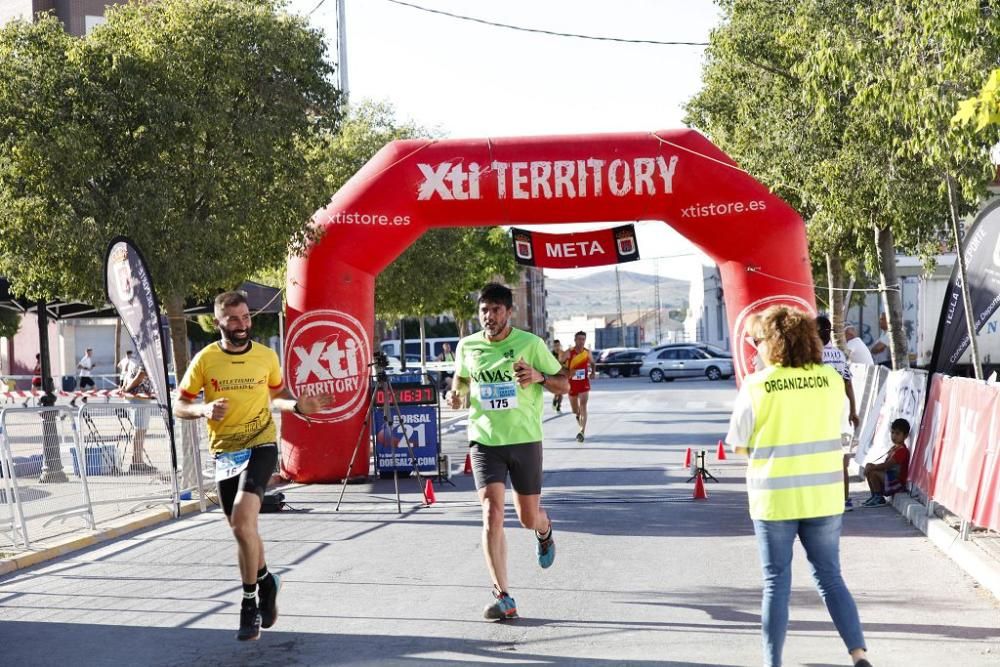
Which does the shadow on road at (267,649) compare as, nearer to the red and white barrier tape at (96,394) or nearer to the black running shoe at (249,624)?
the black running shoe at (249,624)

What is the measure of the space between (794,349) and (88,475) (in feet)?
29.4

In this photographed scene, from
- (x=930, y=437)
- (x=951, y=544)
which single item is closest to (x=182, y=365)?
(x=930, y=437)

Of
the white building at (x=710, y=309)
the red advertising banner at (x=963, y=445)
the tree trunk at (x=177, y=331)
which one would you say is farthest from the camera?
the white building at (x=710, y=309)

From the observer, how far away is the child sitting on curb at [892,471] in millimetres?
12250

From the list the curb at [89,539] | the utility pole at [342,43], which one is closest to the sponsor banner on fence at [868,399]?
the curb at [89,539]

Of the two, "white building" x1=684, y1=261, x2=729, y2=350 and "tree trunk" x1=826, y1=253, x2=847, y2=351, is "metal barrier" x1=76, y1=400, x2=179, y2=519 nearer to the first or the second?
"tree trunk" x1=826, y1=253, x2=847, y2=351

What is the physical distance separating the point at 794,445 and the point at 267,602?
331cm

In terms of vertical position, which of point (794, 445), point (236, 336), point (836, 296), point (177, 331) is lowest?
point (794, 445)

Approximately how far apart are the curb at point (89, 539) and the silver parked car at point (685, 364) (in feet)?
124

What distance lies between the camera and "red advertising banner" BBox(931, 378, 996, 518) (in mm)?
9359

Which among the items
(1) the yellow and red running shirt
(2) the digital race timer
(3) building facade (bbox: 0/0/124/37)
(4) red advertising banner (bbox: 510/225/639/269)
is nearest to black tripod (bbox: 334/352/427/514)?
(2) the digital race timer

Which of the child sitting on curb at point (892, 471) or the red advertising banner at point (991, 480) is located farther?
the child sitting on curb at point (892, 471)

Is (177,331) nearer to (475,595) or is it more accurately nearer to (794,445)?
(475,595)

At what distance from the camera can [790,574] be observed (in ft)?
18.8
